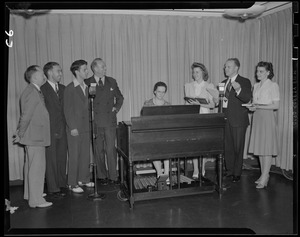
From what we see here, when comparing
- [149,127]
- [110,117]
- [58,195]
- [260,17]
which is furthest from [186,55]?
[58,195]

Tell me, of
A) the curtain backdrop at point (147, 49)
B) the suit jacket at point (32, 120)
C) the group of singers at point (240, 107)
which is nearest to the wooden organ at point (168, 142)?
the group of singers at point (240, 107)

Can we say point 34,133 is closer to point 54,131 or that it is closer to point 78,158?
point 54,131

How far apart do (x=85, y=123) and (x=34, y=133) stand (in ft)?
3.12

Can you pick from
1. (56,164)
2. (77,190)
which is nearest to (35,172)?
(56,164)

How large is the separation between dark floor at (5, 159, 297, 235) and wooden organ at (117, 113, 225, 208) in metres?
0.14

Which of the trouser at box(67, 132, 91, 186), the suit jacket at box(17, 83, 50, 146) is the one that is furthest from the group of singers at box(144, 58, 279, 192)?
the suit jacket at box(17, 83, 50, 146)

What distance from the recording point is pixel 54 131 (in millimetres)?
4191

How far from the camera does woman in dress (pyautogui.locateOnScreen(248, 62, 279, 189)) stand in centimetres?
420

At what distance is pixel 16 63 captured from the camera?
15.7ft

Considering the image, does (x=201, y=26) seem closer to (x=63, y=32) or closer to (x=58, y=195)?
(x=63, y=32)

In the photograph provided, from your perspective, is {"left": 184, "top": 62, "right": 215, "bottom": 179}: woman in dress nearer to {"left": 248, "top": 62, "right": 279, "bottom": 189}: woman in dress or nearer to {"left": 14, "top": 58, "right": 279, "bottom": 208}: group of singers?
{"left": 14, "top": 58, "right": 279, "bottom": 208}: group of singers

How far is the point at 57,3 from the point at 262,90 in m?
2.99

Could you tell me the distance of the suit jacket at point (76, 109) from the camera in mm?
4273

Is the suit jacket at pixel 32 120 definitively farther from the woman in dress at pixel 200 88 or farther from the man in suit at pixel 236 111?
the man in suit at pixel 236 111
